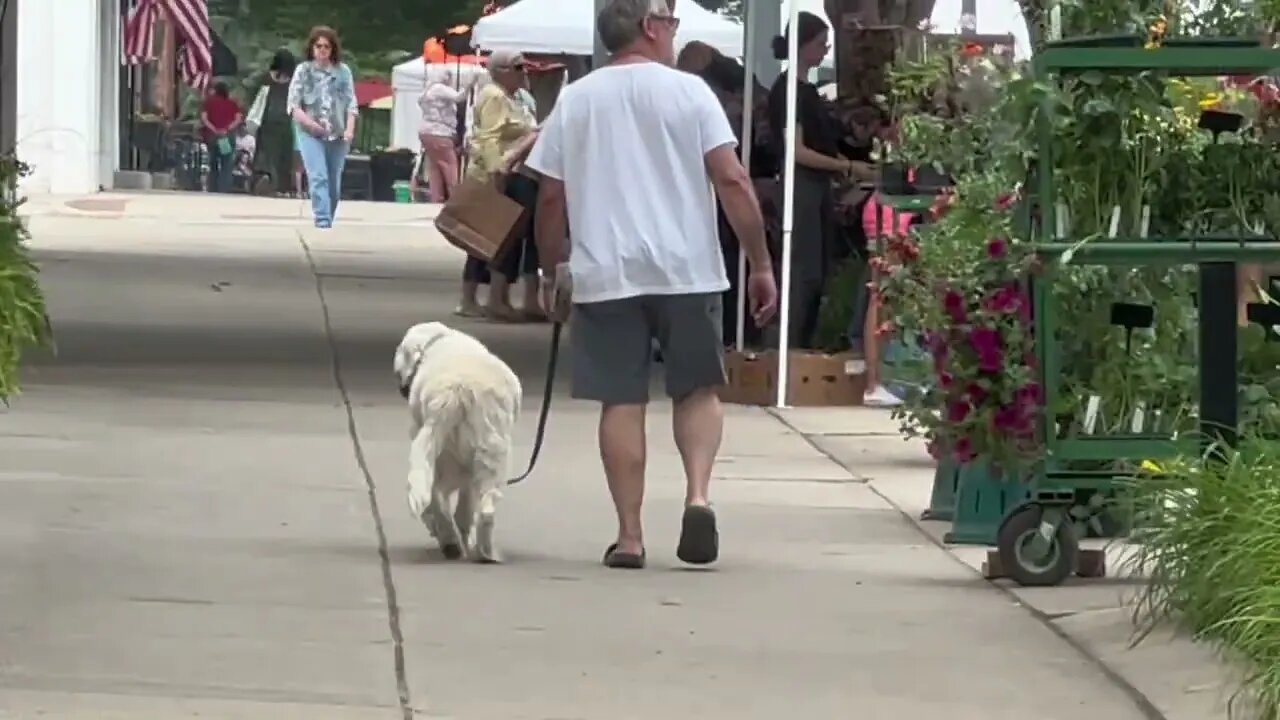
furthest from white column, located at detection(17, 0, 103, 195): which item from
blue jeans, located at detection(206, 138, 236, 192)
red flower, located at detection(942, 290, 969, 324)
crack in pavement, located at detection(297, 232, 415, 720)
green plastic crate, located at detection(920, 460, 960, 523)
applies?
red flower, located at detection(942, 290, 969, 324)

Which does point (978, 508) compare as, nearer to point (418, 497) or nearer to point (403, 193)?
point (418, 497)

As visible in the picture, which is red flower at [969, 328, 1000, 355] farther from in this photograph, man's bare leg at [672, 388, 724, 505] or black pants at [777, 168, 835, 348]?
black pants at [777, 168, 835, 348]

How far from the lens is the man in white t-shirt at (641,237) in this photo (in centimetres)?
870

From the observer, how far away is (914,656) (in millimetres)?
7355

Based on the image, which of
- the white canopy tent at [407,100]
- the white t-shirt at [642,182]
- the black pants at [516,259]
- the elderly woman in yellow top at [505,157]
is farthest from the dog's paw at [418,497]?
the white canopy tent at [407,100]

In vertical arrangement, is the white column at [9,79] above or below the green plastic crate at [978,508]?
above

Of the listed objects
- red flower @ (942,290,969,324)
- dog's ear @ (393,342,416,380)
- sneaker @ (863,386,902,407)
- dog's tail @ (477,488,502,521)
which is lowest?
sneaker @ (863,386,902,407)

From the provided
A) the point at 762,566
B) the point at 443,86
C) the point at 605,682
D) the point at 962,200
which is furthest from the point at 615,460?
the point at 443,86

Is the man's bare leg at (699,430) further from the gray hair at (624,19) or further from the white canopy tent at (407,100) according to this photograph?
the white canopy tent at (407,100)

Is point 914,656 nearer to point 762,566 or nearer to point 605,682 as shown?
point 605,682

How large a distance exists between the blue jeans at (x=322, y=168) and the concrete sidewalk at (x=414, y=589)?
1316 cm

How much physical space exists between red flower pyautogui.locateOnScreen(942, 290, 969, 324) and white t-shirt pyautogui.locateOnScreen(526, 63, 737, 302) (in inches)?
28.5

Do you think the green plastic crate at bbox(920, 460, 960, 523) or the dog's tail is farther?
the green plastic crate at bbox(920, 460, 960, 523)

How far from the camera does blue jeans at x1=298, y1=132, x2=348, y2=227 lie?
27.3 m
